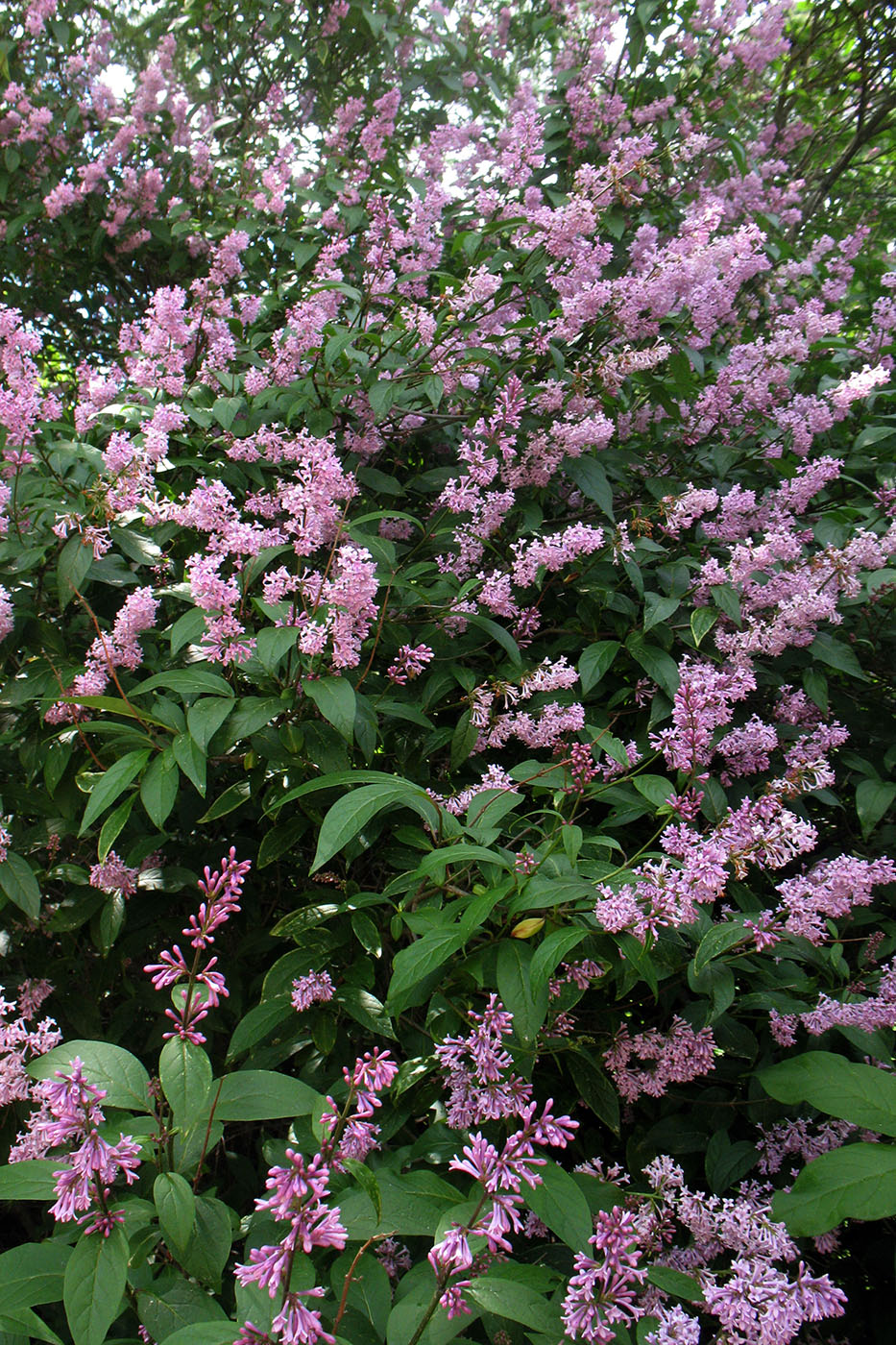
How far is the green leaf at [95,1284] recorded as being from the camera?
1044 millimetres

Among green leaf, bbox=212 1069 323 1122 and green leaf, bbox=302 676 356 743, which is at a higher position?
green leaf, bbox=302 676 356 743

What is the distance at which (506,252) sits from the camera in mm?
2783

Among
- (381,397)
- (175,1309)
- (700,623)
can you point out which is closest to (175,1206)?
(175,1309)

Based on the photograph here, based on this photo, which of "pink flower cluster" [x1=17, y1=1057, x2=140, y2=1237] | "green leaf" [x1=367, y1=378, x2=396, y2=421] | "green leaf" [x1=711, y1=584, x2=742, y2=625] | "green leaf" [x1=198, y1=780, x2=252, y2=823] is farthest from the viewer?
"green leaf" [x1=367, y1=378, x2=396, y2=421]

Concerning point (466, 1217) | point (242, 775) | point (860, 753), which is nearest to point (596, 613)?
point (860, 753)

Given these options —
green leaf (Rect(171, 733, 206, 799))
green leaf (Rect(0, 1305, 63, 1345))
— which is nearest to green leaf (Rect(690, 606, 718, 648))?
green leaf (Rect(171, 733, 206, 799))

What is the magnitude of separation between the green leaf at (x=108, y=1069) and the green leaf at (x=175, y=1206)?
0.13 m

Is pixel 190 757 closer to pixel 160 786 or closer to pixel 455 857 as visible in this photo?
pixel 160 786

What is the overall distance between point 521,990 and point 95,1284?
0.71 meters

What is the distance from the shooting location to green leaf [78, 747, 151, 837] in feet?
5.16

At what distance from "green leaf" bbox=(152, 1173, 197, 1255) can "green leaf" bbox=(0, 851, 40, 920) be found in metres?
0.92

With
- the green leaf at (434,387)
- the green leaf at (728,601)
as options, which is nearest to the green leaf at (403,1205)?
the green leaf at (728,601)

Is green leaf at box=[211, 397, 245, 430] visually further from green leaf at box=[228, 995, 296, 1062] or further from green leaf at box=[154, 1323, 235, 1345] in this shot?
green leaf at box=[154, 1323, 235, 1345]

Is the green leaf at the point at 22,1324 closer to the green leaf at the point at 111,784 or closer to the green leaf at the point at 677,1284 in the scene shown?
the green leaf at the point at 111,784
